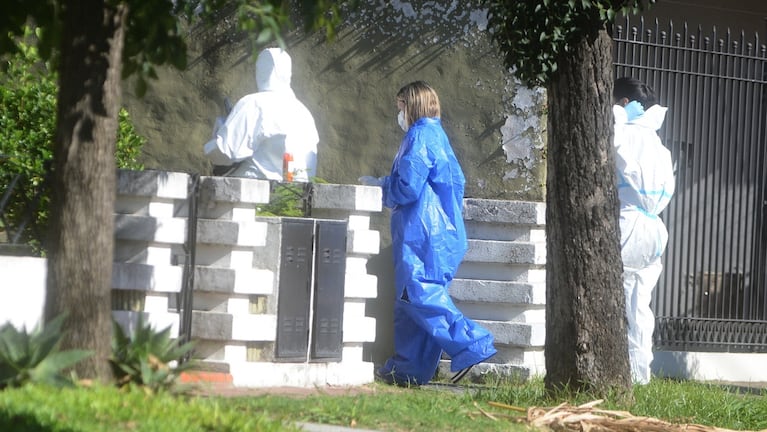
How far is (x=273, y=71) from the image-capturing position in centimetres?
924

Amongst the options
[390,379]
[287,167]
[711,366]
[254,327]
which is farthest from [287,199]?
[711,366]

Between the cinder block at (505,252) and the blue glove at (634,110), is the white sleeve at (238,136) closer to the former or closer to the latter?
the cinder block at (505,252)

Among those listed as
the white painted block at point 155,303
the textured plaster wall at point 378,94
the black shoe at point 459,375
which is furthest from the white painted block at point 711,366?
the white painted block at point 155,303

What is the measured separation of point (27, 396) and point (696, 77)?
7244 mm

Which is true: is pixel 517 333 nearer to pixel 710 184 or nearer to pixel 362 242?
pixel 362 242

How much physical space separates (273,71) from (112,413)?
14.6ft

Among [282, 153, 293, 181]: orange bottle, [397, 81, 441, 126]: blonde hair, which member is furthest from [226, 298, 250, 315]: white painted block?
[397, 81, 441, 126]: blonde hair

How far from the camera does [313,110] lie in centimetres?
1032

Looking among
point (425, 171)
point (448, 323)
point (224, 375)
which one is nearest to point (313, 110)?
point (425, 171)

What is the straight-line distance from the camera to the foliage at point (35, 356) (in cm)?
540

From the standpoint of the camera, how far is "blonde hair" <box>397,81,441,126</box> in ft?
30.3

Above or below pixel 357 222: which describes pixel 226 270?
below

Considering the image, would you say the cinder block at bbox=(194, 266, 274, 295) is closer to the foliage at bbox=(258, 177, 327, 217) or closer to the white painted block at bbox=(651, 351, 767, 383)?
the foliage at bbox=(258, 177, 327, 217)

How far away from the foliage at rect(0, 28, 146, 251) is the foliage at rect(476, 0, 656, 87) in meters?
2.74
